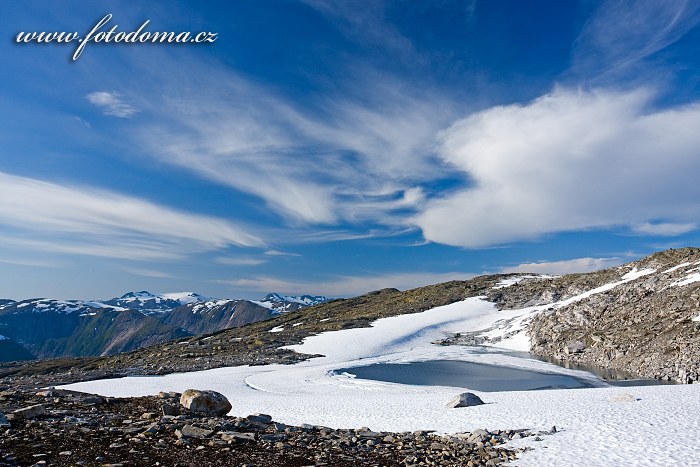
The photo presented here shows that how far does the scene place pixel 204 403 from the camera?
63.3 ft

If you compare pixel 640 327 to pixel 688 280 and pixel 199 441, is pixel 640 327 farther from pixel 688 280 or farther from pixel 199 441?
pixel 199 441

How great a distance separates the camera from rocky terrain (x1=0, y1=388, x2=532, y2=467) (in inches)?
488

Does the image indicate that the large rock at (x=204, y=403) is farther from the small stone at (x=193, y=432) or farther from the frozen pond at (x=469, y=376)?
the frozen pond at (x=469, y=376)

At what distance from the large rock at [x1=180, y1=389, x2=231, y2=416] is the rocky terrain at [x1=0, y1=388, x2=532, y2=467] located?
0.09 metres

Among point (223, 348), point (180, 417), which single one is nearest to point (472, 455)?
point (180, 417)

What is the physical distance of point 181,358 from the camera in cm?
5722

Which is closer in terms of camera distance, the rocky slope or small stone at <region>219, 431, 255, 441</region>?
small stone at <region>219, 431, 255, 441</region>

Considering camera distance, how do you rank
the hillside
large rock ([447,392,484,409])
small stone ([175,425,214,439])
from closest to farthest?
small stone ([175,425,214,439]), large rock ([447,392,484,409]), the hillside

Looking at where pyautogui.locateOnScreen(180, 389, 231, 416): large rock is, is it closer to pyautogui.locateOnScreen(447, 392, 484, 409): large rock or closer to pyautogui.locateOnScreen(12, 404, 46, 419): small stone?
pyautogui.locateOnScreen(12, 404, 46, 419): small stone

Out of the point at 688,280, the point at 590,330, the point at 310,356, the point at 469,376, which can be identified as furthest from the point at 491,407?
the point at 688,280

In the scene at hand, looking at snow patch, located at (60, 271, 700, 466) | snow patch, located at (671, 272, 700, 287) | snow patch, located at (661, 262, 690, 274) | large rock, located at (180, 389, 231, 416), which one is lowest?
snow patch, located at (60, 271, 700, 466)

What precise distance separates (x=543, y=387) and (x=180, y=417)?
104 feet

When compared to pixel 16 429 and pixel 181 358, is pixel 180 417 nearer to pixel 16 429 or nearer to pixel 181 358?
pixel 16 429

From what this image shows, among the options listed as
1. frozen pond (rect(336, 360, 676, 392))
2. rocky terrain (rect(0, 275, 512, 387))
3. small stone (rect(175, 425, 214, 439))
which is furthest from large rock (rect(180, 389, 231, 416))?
rocky terrain (rect(0, 275, 512, 387))
